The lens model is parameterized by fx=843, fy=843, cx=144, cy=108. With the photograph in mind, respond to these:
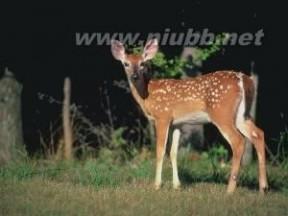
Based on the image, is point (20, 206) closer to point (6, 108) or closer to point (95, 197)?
point (95, 197)

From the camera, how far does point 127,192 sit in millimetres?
8977

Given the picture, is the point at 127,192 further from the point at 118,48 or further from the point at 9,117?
the point at 9,117

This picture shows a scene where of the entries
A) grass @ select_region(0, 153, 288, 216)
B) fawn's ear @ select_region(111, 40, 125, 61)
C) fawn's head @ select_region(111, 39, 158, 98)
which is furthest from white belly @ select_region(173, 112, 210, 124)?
fawn's ear @ select_region(111, 40, 125, 61)

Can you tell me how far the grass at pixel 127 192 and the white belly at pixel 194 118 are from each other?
2.46 feet

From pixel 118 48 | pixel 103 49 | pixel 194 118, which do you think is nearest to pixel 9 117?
pixel 103 49

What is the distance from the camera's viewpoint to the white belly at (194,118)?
9.91 m

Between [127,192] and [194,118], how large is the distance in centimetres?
149

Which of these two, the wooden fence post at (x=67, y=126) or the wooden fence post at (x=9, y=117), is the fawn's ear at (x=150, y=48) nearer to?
the wooden fence post at (x=9, y=117)

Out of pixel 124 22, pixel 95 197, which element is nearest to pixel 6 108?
pixel 124 22

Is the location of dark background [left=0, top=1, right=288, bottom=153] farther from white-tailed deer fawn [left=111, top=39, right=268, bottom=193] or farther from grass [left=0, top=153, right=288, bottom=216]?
white-tailed deer fawn [left=111, top=39, right=268, bottom=193]

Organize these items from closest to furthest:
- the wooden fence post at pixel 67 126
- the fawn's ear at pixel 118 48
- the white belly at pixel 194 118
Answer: the white belly at pixel 194 118 → the fawn's ear at pixel 118 48 → the wooden fence post at pixel 67 126

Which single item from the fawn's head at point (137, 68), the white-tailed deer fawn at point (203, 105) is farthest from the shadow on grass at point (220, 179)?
the fawn's head at point (137, 68)

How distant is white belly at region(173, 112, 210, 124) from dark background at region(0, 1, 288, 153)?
11.8 ft

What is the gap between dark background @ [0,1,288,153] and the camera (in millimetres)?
13391
